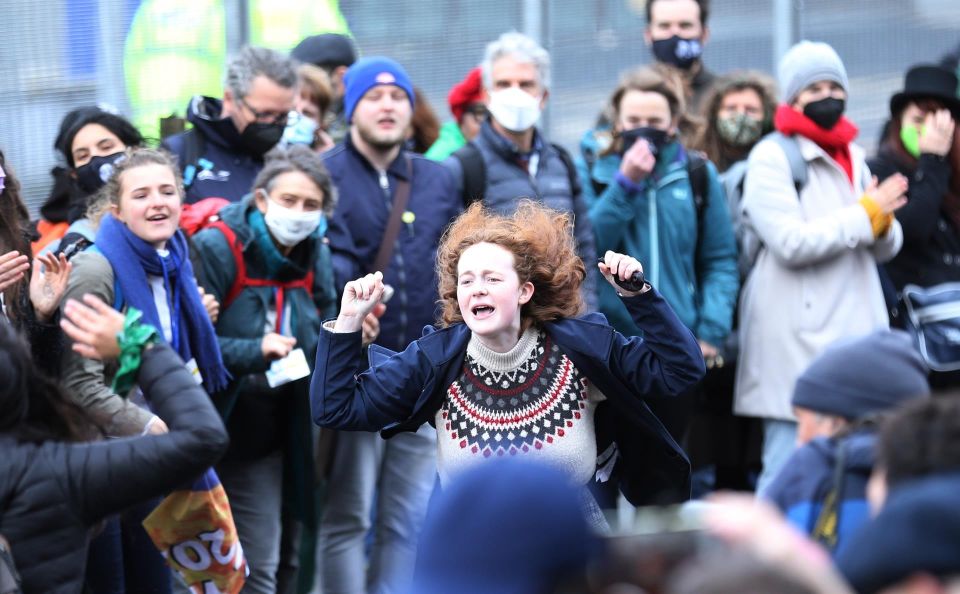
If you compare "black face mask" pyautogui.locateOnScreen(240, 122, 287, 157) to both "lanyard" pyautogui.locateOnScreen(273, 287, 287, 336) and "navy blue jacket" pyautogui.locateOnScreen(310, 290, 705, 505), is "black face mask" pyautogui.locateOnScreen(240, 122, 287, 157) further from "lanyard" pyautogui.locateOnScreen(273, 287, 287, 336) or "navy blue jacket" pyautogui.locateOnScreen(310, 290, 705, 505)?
"navy blue jacket" pyautogui.locateOnScreen(310, 290, 705, 505)

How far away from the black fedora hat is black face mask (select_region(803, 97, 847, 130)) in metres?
0.79

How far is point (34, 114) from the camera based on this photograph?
7.95 metres

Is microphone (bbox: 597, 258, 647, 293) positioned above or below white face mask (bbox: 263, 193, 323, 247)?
below

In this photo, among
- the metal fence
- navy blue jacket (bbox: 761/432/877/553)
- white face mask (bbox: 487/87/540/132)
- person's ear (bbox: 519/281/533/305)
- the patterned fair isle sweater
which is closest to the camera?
navy blue jacket (bbox: 761/432/877/553)

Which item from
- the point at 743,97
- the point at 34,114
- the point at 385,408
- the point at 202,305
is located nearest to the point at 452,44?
the point at 743,97

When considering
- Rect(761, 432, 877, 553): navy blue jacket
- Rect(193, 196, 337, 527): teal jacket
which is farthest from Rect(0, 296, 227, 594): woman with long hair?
Rect(193, 196, 337, 527): teal jacket

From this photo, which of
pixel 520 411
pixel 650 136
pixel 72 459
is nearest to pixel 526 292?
pixel 520 411

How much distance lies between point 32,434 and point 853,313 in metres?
4.32

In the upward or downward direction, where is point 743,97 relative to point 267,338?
upward

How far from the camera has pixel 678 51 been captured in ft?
28.4

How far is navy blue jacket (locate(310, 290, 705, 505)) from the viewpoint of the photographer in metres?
5.10

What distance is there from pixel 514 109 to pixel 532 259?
222cm

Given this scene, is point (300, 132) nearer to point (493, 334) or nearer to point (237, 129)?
point (237, 129)

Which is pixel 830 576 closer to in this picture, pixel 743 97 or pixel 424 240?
pixel 424 240
